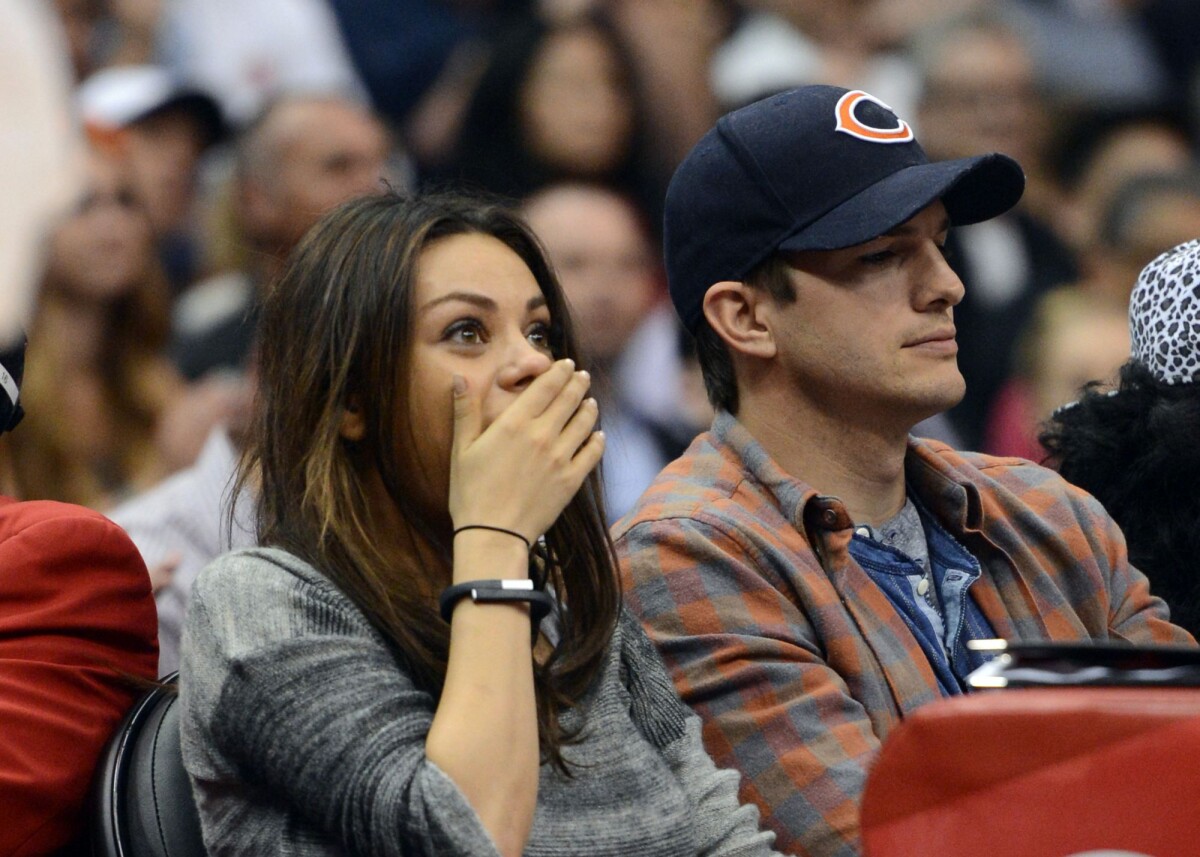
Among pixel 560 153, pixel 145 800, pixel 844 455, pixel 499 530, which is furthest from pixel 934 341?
pixel 560 153

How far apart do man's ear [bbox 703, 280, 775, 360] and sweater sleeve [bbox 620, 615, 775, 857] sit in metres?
0.52

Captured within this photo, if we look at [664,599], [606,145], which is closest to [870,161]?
[664,599]

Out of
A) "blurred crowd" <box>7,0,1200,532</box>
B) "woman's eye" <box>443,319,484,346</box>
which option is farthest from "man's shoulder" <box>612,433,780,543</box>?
"blurred crowd" <box>7,0,1200,532</box>

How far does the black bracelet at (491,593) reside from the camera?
1869mm

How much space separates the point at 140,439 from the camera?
17.8 ft

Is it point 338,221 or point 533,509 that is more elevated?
point 338,221

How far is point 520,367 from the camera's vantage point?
2061 millimetres

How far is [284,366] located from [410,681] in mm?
448

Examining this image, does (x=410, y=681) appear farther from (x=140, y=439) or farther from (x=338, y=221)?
(x=140, y=439)

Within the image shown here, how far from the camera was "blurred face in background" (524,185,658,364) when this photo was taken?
5.51 metres

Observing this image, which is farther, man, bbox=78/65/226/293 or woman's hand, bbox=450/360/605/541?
man, bbox=78/65/226/293

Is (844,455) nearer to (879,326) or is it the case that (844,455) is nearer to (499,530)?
(879,326)

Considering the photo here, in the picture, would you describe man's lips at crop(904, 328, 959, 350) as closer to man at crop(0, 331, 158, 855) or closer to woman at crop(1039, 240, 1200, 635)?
woman at crop(1039, 240, 1200, 635)

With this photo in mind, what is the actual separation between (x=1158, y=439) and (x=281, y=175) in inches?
138
